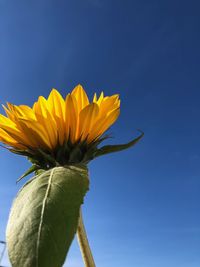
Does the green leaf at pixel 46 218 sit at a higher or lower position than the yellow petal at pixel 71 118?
lower

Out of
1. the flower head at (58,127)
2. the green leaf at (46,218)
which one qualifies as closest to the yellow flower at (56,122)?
the flower head at (58,127)

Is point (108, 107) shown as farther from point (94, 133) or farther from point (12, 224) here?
point (12, 224)

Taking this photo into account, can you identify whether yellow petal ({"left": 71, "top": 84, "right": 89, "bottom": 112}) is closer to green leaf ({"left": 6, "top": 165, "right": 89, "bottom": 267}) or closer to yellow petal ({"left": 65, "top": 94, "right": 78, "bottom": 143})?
yellow petal ({"left": 65, "top": 94, "right": 78, "bottom": 143})

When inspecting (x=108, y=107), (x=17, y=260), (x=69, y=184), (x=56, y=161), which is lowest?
(x=17, y=260)

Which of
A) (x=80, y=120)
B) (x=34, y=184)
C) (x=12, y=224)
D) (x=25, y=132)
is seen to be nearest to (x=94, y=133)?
(x=80, y=120)

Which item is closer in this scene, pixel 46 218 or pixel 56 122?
pixel 46 218

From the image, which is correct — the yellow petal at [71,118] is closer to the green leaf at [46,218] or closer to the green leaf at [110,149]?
the green leaf at [110,149]

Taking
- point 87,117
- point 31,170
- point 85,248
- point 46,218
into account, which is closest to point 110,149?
point 87,117

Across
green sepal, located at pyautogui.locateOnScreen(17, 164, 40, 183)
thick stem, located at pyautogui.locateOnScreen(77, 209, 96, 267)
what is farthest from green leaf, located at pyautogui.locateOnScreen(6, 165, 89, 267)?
green sepal, located at pyautogui.locateOnScreen(17, 164, 40, 183)

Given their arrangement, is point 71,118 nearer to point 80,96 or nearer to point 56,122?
point 56,122
